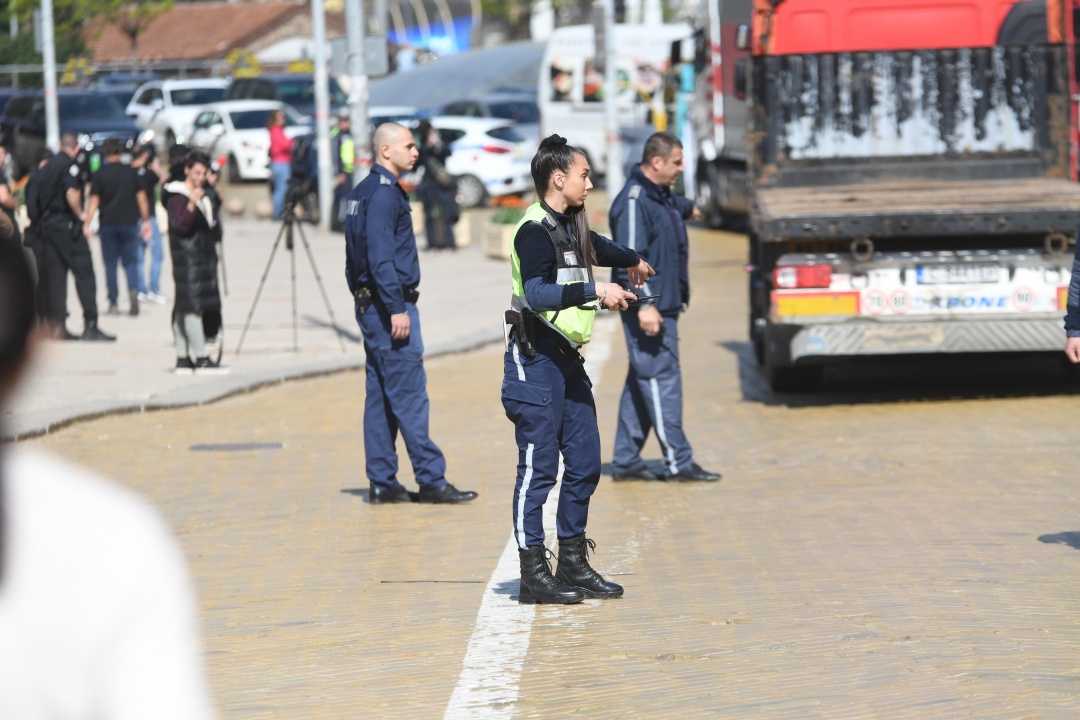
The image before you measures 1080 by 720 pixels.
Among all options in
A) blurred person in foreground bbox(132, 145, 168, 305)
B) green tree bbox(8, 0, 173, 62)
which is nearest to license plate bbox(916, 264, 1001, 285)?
blurred person in foreground bbox(132, 145, 168, 305)

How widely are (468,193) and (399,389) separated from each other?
23.9 metres

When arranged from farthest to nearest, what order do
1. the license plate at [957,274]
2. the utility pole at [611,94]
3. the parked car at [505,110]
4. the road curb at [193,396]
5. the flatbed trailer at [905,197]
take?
the parked car at [505,110]
the utility pole at [611,94]
the license plate at [957,274]
the flatbed trailer at [905,197]
the road curb at [193,396]

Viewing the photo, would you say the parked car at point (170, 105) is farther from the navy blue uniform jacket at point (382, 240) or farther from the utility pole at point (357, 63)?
the navy blue uniform jacket at point (382, 240)

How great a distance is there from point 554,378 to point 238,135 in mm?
29575

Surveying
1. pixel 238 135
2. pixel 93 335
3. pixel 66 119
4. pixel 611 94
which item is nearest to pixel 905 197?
pixel 93 335

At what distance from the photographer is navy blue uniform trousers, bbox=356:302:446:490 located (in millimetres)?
8867

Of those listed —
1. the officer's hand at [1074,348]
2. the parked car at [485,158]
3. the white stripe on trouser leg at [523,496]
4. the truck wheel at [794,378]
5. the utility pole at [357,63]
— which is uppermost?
the utility pole at [357,63]

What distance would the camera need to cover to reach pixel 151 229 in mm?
19391

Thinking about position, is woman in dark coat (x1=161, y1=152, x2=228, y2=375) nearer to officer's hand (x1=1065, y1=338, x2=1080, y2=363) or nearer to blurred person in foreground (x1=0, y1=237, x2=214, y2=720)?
officer's hand (x1=1065, y1=338, x2=1080, y2=363)

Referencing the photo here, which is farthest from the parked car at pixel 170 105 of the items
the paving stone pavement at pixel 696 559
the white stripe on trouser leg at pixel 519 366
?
the white stripe on trouser leg at pixel 519 366

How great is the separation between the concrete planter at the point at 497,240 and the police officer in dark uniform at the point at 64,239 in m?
8.57

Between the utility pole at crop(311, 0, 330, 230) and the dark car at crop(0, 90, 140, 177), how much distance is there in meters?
8.06

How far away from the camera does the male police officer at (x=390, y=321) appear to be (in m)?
8.71

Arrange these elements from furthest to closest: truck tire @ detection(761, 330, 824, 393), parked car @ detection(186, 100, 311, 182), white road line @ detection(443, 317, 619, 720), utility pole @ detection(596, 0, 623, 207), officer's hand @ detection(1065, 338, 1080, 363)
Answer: parked car @ detection(186, 100, 311, 182) → utility pole @ detection(596, 0, 623, 207) → truck tire @ detection(761, 330, 824, 393) → officer's hand @ detection(1065, 338, 1080, 363) → white road line @ detection(443, 317, 619, 720)
